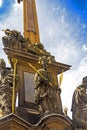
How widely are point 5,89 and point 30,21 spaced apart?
5.15 meters

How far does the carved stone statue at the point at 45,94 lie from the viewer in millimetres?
10891

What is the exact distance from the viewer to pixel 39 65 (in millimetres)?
12055

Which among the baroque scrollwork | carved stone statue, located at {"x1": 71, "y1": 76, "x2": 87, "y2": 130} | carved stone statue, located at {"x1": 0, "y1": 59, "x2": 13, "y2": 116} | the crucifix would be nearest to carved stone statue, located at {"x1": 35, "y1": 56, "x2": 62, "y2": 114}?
carved stone statue, located at {"x1": 71, "y1": 76, "x2": 87, "y2": 130}

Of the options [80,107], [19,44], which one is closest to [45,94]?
[80,107]

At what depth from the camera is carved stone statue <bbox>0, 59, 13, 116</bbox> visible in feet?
33.3

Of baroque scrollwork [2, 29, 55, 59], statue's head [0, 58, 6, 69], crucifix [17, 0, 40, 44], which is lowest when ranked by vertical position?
statue's head [0, 58, 6, 69]

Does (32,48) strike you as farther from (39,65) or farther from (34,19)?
(34,19)

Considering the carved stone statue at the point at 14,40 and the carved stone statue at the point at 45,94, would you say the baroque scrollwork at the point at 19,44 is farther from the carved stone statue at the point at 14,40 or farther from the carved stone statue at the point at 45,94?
the carved stone statue at the point at 45,94

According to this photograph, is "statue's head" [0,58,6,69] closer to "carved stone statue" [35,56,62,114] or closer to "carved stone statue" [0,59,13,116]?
"carved stone statue" [0,59,13,116]

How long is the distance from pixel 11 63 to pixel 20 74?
19.0 inches

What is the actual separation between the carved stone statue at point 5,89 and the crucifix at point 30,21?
2905mm

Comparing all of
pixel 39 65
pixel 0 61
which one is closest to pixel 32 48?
pixel 39 65

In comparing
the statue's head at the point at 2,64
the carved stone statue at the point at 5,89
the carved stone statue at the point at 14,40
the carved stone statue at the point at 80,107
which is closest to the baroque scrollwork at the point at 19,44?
the carved stone statue at the point at 14,40

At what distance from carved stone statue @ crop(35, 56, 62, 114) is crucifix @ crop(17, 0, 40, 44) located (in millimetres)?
2764
